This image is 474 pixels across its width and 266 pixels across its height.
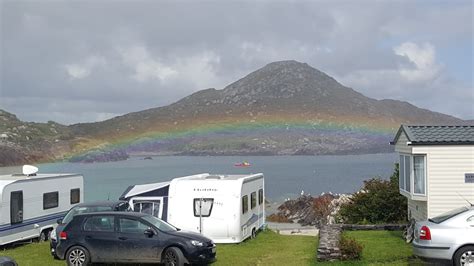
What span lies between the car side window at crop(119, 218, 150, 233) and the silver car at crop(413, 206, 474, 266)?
20.6 ft

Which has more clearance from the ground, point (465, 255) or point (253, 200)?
point (253, 200)

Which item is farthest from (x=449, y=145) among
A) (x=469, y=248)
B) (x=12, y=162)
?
(x=12, y=162)

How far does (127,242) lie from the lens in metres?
14.9

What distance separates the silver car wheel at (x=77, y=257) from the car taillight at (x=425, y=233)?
7768 mm

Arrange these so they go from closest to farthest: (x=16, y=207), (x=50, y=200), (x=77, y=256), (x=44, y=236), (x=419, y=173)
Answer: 1. (x=77, y=256)
2. (x=419, y=173)
3. (x=16, y=207)
4. (x=44, y=236)
5. (x=50, y=200)

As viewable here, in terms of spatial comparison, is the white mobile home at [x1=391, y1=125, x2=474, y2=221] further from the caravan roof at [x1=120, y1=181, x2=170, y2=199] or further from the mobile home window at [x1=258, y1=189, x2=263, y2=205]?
the caravan roof at [x1=120, y1=181, x2=170, y2=199]

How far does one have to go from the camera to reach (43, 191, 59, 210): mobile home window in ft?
73.5

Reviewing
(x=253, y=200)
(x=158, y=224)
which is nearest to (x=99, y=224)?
(x=158, y=224)

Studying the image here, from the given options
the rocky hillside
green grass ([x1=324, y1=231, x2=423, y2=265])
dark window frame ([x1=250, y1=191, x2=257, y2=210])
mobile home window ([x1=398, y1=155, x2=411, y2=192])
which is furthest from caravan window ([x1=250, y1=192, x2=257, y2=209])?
the rocky hillside

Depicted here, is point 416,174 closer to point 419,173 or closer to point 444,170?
point 419,173

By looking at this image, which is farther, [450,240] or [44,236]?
[44,236]

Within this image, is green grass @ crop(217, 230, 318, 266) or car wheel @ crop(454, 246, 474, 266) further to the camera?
green grass @ crop(217, 230, 318, 266)

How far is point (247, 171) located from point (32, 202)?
7994 centimetres

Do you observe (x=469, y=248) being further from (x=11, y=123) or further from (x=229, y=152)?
(x=229, y=152)
